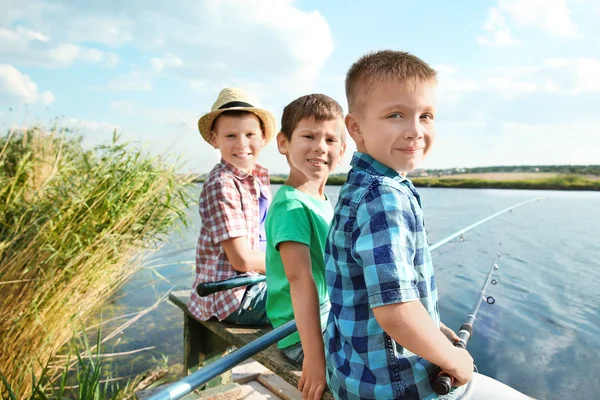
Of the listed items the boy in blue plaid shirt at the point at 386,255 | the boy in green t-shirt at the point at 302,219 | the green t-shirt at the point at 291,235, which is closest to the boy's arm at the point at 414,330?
the boy in blue plaid shirt at the point at 386,255

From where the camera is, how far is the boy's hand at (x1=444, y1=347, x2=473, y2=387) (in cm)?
101

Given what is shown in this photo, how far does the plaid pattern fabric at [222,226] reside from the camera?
2.03 m

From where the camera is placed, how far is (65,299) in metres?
3.40

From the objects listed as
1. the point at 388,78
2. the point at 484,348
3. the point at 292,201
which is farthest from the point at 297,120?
the point at 484,348

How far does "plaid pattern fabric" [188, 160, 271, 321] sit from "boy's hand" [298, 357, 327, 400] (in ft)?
2.50

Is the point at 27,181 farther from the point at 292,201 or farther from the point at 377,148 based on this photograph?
the point at 377,148

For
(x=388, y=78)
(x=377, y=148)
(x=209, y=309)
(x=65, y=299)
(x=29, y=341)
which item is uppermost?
(x=388, y=78)

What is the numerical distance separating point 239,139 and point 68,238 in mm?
1913

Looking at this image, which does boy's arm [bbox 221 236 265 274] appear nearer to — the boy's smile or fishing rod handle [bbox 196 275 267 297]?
fishing rod handle [bbox 196 275 267 297]

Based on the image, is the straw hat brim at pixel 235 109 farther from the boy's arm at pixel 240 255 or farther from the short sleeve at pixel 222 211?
the boy's arm at pixel 240 255

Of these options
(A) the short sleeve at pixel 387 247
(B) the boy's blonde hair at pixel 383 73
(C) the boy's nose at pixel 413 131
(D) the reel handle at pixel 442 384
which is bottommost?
(D) the reel handle at pixel 442 384

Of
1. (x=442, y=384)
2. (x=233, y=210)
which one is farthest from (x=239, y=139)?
(x=442, y=384)

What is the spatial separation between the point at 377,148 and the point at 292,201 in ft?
1.54

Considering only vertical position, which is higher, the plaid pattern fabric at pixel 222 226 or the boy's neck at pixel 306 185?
the boy's neck at pixel 306 185
